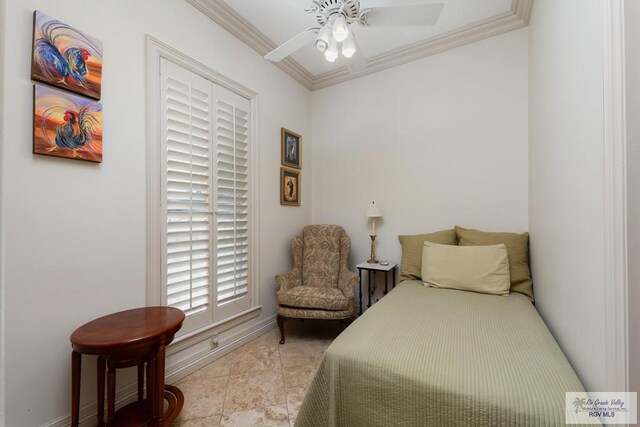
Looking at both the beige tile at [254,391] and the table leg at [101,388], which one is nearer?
the table leg at [101,388]

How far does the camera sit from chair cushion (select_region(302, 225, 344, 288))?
2760 mm

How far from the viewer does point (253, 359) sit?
218 centimetres

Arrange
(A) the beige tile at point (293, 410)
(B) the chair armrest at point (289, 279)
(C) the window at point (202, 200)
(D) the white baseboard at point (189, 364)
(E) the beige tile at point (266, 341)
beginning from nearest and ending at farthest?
1. (D) the white baseboard at point (189, 364)
2. (A) the beige tile at point (293, 410)
3. (C) the window at point (202, 200)
4. (E) the beige tile at point (266, 341)
5. (B) the chair armrest at point (289, 279)

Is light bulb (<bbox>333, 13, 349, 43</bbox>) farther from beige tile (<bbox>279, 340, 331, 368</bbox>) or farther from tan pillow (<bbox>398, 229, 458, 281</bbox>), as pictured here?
beige tile (<bbox>279, 340, 331, 368</bbox>)

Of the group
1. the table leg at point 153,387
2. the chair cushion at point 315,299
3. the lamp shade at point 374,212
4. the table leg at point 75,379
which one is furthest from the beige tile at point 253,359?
the lamp shade at point 374,212

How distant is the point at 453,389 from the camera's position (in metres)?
0.90

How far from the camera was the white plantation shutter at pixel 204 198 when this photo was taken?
6.14 feet

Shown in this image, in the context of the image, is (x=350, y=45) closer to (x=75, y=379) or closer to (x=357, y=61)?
(x=357, y=61)

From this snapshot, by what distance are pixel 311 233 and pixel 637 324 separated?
246 centimetres

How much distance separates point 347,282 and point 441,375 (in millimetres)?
1652

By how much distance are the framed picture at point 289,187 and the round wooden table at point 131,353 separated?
1.63m

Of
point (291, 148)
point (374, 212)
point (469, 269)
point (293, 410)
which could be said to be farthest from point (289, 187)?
point (293, 410)

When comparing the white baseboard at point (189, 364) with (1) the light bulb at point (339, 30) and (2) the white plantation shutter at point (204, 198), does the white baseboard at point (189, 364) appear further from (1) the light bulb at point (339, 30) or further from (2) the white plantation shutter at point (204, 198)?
(1) the light bulb at point (339, 30)

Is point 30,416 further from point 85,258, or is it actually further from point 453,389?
point 453,389
